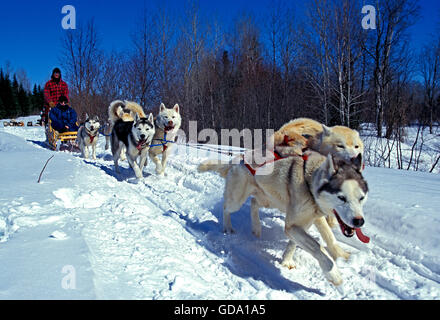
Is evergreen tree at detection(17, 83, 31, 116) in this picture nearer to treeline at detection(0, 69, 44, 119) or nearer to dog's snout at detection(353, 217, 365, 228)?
treeline at detection(0, 69, 44, 119)

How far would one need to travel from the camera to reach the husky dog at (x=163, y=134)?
6121 mm

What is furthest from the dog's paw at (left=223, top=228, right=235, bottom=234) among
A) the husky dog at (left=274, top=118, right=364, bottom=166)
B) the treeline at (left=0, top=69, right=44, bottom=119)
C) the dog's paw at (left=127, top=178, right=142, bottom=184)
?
the treeline at (left=0, top=69, right=44, bottom=119)

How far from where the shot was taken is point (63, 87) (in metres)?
9.99

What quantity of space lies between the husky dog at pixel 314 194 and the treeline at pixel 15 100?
58865 mm

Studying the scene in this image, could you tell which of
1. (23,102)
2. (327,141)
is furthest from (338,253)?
(23,102)

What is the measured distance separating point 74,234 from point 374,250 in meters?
2.66

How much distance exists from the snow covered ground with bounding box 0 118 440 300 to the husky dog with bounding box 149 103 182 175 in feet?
6.23

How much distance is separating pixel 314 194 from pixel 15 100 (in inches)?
2458

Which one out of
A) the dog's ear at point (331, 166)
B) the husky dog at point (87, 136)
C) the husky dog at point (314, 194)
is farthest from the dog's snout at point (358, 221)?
the husky dog at point (87, 136)

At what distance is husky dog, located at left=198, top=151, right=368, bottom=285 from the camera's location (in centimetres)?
208

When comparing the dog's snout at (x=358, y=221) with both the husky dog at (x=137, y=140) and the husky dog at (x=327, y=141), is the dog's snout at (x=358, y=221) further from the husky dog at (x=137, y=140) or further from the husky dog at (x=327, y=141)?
the husky dog at (x=137, y=140)

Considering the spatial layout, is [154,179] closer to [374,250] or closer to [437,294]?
[374,250]

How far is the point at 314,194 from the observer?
91.5 inches
